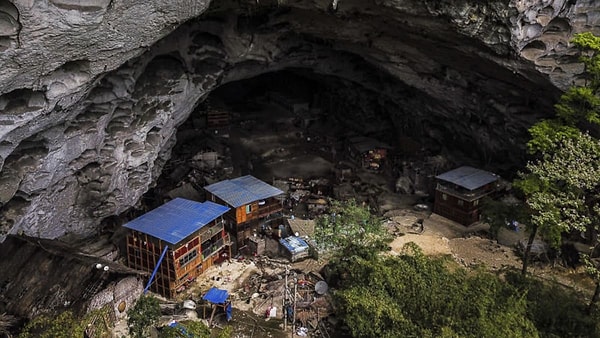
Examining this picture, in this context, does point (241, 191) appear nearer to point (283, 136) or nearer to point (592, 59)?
point (283, 136)

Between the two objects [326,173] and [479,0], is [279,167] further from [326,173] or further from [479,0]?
[479,0]

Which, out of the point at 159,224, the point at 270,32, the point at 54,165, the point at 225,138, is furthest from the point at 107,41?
the point at 225,138

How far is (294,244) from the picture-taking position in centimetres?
2042

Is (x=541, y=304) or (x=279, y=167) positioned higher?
(x=541, y=304)

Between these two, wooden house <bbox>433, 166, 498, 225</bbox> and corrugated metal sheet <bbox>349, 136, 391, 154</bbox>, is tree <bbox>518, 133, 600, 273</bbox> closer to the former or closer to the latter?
wooden house <bbox>433, 166, 498, 225</bbox>

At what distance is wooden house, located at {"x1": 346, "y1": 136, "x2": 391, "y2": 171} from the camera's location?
30250 mm

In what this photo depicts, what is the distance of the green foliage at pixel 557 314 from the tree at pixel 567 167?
2136mm

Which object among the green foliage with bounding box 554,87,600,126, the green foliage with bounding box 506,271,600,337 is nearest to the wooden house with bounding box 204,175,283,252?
the green foliage with bounding box 506,271,600,337

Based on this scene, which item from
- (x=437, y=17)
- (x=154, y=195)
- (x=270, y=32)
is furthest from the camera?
(x=154, y=195)

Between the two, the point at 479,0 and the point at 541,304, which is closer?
the point at 541,304

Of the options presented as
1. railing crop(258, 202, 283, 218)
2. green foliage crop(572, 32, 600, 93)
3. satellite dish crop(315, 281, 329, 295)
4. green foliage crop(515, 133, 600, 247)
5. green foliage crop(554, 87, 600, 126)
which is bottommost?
satellite dish crop(315, 281, 329, 295)

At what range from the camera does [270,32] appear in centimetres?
2383

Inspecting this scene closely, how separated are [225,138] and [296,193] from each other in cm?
928

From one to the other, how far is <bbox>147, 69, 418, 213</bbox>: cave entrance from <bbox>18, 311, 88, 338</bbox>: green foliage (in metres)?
11.6
